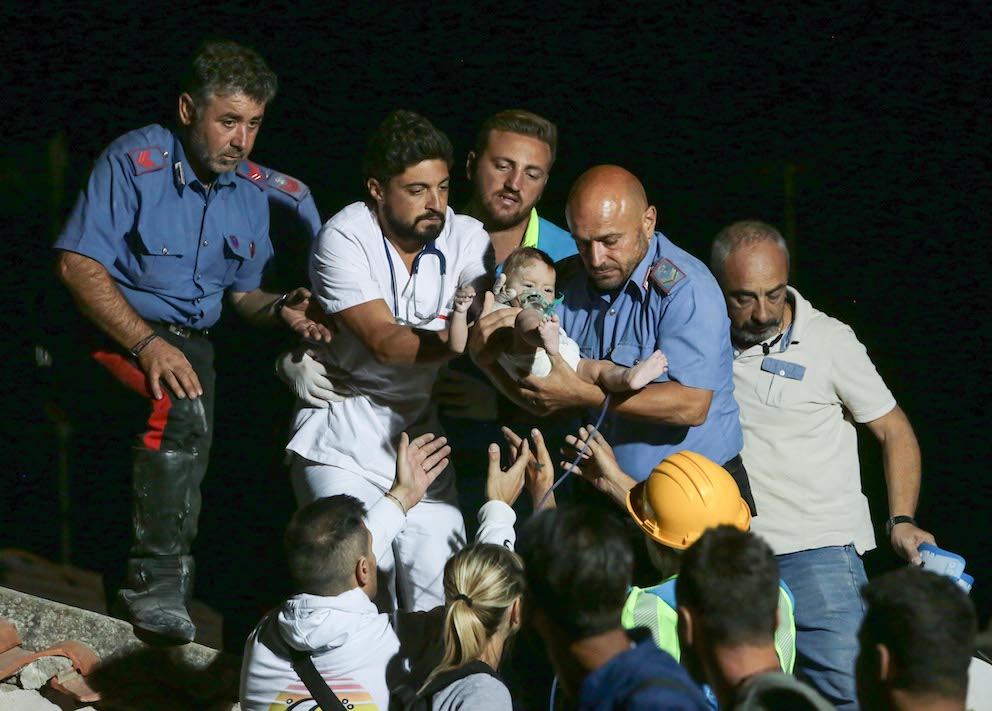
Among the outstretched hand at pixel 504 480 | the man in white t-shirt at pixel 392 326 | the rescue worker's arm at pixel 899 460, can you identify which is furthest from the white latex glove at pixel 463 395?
the rescue worker's arm at pixel 899 460

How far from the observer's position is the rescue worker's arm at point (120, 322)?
13.1 ft

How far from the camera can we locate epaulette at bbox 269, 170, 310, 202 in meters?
4.43

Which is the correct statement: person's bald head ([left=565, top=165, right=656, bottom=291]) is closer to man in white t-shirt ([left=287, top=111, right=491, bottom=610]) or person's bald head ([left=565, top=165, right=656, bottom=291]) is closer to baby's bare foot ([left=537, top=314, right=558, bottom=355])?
baby's bare foot ([left=537, top=314, right=558, bottom=355])

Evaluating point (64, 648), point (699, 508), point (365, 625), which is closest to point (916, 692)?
point (699, 508)

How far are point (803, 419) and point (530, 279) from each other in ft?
3.54

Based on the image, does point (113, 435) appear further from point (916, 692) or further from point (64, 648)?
point (916, 692)

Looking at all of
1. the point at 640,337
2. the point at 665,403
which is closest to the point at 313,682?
the point at 665,403

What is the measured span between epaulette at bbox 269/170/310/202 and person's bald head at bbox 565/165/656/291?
1.20m

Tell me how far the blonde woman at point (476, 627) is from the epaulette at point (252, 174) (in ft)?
5.82

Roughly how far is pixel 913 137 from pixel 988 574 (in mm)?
1699

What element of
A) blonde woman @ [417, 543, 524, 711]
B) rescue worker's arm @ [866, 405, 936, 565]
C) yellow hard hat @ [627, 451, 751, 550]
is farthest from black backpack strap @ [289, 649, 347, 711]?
rescue worker's arm @ [866, 405, 936, 565]

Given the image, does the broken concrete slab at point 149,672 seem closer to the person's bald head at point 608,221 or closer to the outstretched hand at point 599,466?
the outstretched hand at point 599,466

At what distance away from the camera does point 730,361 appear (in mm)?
3867

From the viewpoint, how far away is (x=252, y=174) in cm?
437
